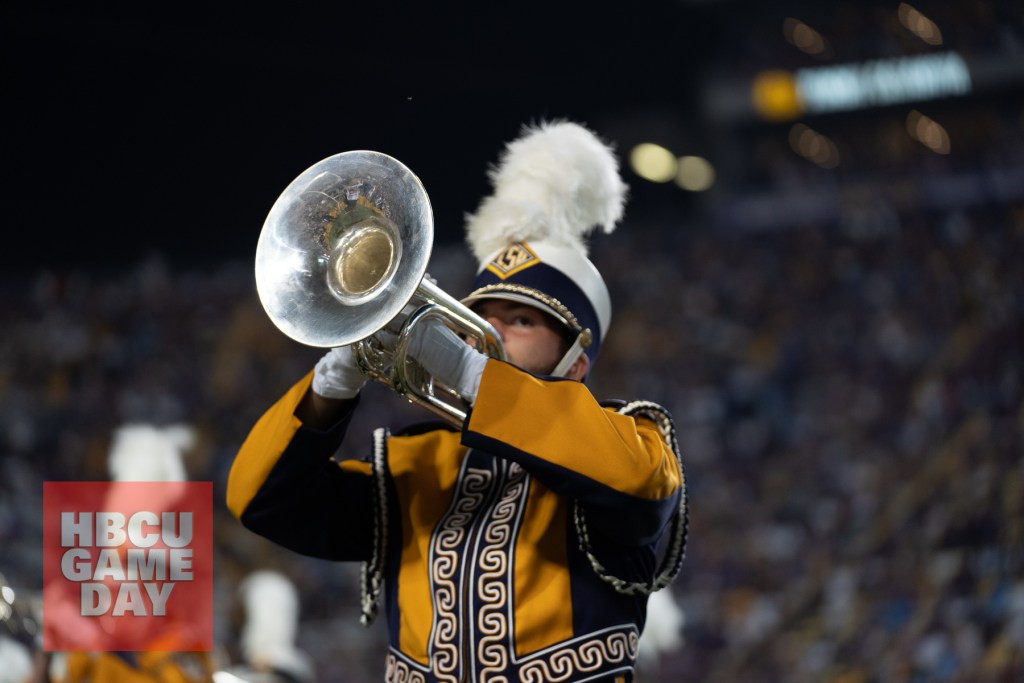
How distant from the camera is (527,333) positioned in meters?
2.21

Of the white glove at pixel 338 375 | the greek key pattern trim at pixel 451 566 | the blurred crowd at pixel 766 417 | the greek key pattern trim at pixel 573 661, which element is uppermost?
the blurred crowd at pixel 766 417

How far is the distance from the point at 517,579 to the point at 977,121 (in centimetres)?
1477

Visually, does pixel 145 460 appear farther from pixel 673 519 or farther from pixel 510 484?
pixel 673 519

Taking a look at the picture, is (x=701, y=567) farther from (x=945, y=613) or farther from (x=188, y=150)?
(x=188, y=150)

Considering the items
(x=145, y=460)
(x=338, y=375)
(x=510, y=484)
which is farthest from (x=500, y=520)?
(x=145, y=460)

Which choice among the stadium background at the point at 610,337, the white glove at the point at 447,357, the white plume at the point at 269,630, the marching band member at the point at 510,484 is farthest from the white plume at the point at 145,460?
the white glove at the point at 447,357

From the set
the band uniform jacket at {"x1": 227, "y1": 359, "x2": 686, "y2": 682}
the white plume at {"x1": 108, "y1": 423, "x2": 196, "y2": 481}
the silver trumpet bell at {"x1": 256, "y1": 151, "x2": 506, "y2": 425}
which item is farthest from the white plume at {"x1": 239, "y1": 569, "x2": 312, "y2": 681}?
the silver trumpet bell at {"x1": 256, "y1": 151, "x2": 506, "y2": 425}

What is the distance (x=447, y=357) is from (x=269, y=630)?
302cm

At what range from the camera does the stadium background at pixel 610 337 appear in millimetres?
7680

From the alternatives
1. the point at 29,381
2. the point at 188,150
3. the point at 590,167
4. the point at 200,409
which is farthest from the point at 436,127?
the point at 590,167

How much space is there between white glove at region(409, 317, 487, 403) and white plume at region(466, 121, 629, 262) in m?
0.40

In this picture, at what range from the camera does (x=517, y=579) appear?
6.52 feet

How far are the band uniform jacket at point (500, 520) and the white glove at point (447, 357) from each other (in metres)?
0.05

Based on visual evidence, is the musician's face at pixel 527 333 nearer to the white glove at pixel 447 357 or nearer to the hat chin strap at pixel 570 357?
the hat chin strap at pixel 570 357
